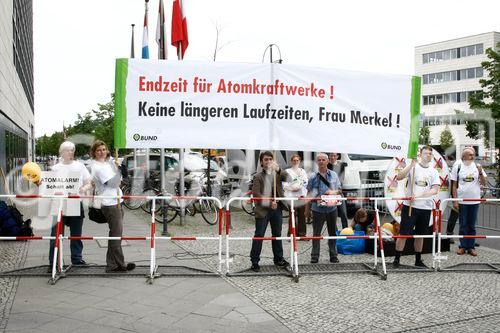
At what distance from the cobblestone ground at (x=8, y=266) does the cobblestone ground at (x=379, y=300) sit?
2728 mm

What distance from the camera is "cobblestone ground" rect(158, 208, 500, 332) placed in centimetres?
546

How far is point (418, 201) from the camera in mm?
8086

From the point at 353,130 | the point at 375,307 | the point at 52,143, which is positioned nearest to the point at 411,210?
the point at 353,130

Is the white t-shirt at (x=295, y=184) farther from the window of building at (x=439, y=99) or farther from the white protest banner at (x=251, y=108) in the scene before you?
the window of building at (x=439, y=99)

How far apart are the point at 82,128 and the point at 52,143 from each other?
3033 cm

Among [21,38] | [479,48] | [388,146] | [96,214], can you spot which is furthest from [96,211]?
[479,48]

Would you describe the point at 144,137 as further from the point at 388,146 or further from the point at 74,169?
the point at 388,146

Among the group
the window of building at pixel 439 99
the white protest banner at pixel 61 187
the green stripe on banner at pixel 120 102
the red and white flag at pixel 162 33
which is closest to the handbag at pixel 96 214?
the white protest banner at pixel 61 187

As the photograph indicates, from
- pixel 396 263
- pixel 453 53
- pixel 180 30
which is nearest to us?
pixel 396 263

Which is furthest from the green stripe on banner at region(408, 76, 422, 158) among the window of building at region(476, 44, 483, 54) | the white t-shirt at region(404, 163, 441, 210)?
the window of building at region(476, 44, 483, 54)

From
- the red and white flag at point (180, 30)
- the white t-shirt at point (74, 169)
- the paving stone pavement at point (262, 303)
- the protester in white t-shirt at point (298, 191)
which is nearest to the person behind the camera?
the paving stone pavement at point (262, 303)

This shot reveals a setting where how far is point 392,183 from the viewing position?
1007cm

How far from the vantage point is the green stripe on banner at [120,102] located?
23.7 feet

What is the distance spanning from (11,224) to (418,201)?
23.0 feet
